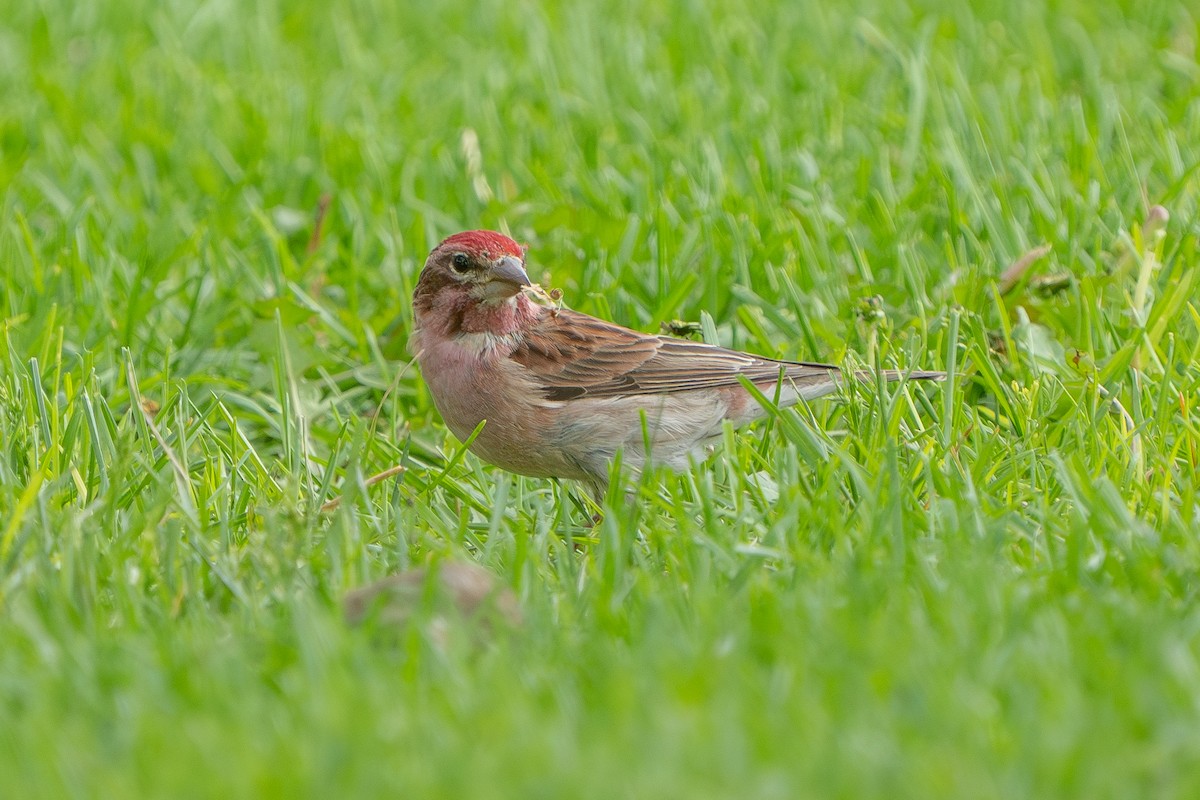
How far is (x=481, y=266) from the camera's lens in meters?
5.07

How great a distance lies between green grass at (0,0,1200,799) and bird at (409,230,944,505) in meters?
0.17

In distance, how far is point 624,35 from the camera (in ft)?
29.9

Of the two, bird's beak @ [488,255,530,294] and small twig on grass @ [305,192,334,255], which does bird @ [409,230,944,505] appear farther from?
small twig on grass @ [305,192,334,255]

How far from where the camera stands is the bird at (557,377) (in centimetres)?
496

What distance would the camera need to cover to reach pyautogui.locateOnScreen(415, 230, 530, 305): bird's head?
5023 mm

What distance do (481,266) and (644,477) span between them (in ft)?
3.64

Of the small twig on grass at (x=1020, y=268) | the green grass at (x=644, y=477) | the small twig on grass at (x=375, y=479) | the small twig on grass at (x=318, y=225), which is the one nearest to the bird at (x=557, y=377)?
the green grass at (x=644, y=477)

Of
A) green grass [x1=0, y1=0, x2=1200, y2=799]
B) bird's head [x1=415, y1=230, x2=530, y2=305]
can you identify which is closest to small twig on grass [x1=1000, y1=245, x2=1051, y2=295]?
green grass [x1=0, y1=0, x2=1200, y2=799]

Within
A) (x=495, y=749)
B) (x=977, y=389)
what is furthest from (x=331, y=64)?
(x=495, y=749)

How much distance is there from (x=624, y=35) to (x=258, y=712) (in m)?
6.75

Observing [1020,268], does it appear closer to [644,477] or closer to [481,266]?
[481,266]

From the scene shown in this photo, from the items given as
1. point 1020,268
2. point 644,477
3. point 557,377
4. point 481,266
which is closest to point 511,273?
point 481,266

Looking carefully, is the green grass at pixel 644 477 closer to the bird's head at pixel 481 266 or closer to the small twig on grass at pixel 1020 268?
the small twig on grass at pixel 1020 268

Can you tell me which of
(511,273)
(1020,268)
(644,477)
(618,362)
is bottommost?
(1020,268)
